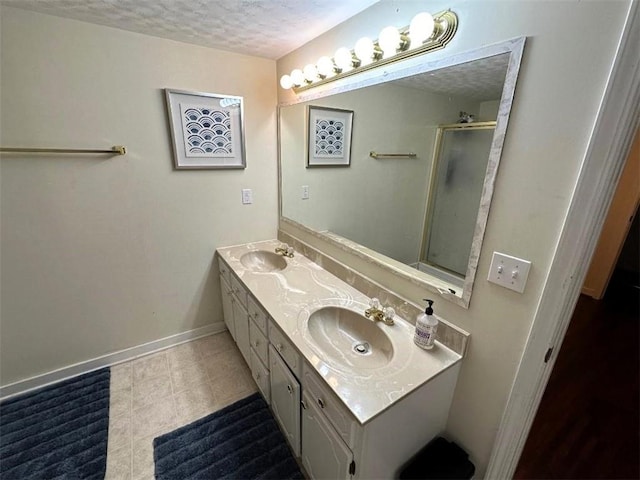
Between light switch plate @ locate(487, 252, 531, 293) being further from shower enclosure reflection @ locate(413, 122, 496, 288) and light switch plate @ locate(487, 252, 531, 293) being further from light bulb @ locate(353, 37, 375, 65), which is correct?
light bulb @ locate(353, 37, 375, 65)

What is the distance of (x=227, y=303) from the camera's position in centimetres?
214

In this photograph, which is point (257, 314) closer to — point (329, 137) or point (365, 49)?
point (329, 137)

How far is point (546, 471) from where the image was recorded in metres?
1.42

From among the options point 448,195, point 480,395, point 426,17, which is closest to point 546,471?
point 480,395

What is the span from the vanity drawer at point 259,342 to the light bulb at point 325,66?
57.3 inches

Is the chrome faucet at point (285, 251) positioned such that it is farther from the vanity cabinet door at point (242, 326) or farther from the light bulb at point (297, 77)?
the light bulb at point (297, 77)

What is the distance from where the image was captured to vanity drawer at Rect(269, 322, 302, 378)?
1158 millimetres

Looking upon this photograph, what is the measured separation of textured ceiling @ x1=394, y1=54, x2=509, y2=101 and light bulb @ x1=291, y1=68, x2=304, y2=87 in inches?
29.8

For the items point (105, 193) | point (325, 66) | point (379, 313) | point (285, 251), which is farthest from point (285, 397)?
point (325, 66)

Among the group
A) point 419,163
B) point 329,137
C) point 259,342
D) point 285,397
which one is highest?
point 329,137

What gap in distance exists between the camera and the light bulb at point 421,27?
98 cm

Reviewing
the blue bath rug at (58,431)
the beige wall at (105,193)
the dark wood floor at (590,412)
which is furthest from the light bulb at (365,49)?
the blue bath rug at (58,431)

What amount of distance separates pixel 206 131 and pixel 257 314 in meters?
1.27

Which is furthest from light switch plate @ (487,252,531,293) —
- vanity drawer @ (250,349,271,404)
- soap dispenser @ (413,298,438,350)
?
vanity drawer @ (250,349,271,404)
